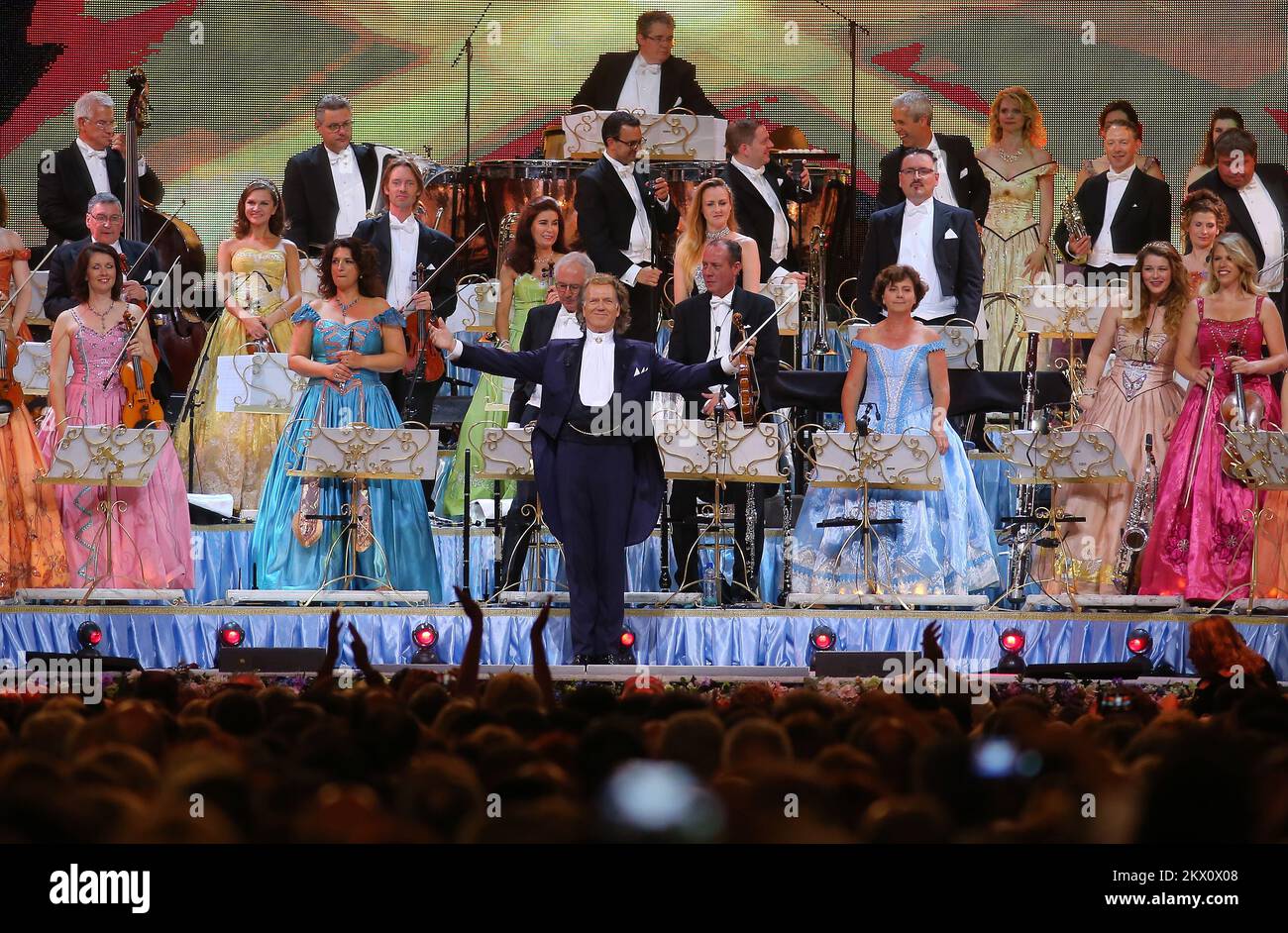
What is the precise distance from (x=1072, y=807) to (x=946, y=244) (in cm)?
566

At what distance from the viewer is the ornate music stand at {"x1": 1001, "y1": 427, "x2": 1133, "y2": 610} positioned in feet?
22.1

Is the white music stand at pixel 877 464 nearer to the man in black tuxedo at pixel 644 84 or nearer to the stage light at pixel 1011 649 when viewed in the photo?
the stage light at pixel 1011 649

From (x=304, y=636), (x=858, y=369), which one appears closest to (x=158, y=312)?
(x=304, y=636)

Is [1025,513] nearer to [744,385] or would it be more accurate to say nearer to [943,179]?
[744,385]

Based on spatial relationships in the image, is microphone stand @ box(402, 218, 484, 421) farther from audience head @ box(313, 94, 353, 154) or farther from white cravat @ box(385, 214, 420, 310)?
audience head @ box(313, 94, 353, 154)

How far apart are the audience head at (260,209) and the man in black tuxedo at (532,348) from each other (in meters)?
1.64

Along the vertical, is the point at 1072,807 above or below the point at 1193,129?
below

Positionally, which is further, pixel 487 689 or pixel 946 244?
pixel 946 244

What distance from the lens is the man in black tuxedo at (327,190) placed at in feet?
28.2

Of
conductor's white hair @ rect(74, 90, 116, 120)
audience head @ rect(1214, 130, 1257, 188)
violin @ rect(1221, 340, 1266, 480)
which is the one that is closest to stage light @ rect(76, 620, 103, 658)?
conductor's white hair @ rect(74, 90, 116, 120)

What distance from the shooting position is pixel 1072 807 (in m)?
2.30

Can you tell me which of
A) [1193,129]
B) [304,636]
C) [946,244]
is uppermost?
[1193,129]

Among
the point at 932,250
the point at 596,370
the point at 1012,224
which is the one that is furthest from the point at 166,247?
the point at 1012,224

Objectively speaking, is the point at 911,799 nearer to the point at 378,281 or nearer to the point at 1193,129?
the point at 378,281
